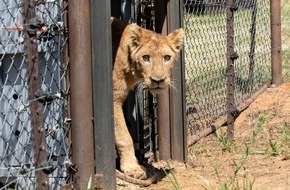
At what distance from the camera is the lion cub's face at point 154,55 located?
19.9 feet

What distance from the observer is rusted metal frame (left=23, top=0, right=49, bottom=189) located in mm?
4023

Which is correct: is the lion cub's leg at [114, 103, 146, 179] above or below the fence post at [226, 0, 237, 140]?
below

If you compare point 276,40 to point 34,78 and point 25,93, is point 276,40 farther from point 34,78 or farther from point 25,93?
point 34,78

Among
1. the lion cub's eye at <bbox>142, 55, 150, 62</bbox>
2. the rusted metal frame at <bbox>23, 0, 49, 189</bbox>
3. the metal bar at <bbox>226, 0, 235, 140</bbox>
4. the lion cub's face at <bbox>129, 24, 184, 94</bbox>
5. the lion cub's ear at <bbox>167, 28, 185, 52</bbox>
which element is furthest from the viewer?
the metal bar at <bbox>226, 0, 235, 140</bbox>

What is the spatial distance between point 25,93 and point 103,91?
52 centimetres

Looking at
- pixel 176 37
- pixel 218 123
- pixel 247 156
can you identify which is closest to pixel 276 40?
pixel 218 123

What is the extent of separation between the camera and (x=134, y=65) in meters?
6.22

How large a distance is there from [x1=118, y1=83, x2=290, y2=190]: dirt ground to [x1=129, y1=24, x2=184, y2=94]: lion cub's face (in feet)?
2.32

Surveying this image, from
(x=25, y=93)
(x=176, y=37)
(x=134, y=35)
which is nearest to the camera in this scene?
(x=25, y=93)

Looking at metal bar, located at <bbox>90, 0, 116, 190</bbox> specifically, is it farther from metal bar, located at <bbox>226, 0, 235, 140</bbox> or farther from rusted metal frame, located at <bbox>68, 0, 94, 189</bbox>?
metal bar, located at <bbox>226, 0, 235, 140</bbox>

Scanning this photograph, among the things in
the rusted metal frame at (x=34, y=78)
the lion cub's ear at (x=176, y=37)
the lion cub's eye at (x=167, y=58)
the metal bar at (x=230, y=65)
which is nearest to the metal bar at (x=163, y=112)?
the lion cub's ear at (x=176, y=37)

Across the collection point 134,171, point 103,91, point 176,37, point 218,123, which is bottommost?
point 134,171

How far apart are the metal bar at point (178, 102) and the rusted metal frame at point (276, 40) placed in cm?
342

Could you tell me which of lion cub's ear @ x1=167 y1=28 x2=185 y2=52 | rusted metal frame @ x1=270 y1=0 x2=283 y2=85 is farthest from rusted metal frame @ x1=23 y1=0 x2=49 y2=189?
rusted metal frame @ x1=270 y1=0 x2=283 y2=85
